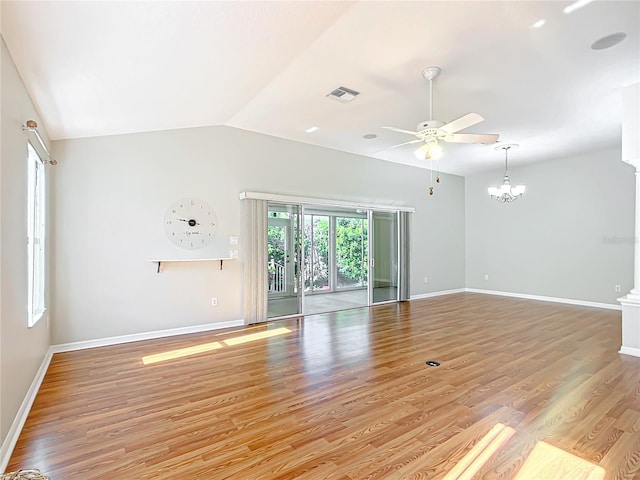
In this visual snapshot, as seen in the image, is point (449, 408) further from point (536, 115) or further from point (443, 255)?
point (443, 255)

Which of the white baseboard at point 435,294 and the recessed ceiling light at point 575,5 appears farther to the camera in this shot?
the white baseboard at point 435,294

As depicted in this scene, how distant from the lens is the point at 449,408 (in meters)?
2.87

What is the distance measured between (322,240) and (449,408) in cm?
730

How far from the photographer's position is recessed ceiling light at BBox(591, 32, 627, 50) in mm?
3111

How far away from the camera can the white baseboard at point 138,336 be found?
445cm

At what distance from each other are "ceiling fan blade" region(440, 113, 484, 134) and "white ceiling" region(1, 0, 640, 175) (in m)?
0.64

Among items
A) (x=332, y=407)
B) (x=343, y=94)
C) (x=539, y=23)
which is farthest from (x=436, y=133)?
(x=332, y=407)

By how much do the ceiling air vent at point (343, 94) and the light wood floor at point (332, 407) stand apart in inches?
127

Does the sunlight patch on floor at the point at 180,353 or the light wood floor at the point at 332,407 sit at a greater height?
the light wood floor at the point at 332,407

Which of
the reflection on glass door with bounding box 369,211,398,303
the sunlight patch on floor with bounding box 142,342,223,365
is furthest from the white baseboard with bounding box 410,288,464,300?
the sunlight patch on floor with bounding box 142,342,223,365

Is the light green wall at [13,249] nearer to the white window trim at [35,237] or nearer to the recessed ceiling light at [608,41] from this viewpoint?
the white window trim at [35,237]

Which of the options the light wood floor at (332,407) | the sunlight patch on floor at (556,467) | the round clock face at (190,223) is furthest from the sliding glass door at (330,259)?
the sunlight patch on floor at (556,467)

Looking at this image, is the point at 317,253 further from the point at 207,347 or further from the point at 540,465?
the point at 540,465

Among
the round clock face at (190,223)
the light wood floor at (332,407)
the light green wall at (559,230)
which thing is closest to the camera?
the light wood floor at (332,407)
